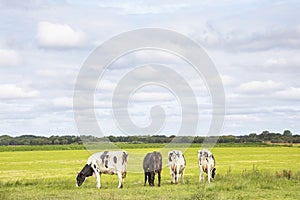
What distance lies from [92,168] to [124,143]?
65.8 meters

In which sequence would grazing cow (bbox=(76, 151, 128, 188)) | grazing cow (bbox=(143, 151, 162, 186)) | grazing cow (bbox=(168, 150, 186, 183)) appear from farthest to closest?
grazing cow (bbox=(168, 150, 186, 183)) → grazing cow (bbox=(76, 151, 128, 188)) → grazing cow (bbox=(143, 151, 162, 186))

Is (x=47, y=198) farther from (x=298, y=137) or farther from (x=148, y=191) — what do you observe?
(x=298, y=137)

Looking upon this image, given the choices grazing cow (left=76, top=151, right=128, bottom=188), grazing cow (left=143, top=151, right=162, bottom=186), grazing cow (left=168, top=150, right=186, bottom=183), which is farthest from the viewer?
grazing cow (left=168, top=150, right=186, bottom=183)

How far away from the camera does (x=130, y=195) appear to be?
62.9ft

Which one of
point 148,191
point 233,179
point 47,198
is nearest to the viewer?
point 47,198

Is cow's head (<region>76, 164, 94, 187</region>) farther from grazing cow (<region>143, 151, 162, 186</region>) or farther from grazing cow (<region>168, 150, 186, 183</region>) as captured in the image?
grazing cow (<region>168, 150, 186, 183</region>)

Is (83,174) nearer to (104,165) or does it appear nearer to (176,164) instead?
(104,165)

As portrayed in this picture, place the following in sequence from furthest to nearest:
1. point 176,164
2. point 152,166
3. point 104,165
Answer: point 176,164 → point 104,165 → point 152,166

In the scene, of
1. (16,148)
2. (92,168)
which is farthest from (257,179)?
(16,148)

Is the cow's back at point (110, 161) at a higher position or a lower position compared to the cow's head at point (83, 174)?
higher

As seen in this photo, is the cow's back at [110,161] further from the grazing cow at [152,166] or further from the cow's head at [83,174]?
the grazing cow at [152,166]

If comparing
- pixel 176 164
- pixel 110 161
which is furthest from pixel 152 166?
pixel 110 161

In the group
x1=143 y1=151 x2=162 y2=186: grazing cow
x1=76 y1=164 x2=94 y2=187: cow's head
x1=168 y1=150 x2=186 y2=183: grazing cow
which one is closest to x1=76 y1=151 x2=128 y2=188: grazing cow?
x1=76 y1=164 x2=94 y2=187: cow's head

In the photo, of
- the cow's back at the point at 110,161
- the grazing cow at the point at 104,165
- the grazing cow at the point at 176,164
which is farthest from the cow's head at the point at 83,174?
the grazing cow at the point at 176,164
